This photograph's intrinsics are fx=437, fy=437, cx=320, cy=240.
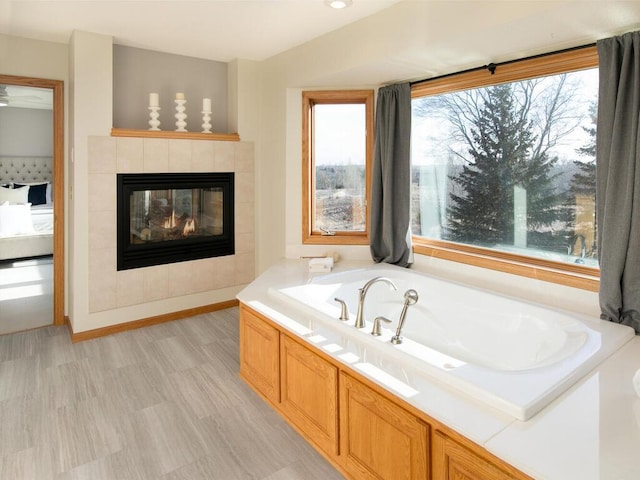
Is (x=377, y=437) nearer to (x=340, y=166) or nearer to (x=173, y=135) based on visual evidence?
(x=340, y=166)

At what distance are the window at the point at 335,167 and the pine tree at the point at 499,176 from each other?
856 mm

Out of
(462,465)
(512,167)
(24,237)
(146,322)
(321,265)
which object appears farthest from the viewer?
(24,237)

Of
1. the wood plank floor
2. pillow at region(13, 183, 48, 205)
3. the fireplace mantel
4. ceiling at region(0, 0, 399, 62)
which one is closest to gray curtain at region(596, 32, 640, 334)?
ceiling at region(0, 0, 399, 62)

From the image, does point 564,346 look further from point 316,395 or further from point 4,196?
point 4,196

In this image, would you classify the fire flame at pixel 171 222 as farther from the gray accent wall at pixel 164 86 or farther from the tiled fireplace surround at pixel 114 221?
the gray accent wall at pixel 164 86

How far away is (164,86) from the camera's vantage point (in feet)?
13.4

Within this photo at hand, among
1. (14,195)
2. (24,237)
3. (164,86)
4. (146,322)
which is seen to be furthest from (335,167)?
(14,195)

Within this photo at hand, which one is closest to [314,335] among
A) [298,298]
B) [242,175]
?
[298,298]

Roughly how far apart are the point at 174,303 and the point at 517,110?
3.26m

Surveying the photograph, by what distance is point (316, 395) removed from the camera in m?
2.16

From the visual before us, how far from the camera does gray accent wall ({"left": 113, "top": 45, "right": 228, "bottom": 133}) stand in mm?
3867

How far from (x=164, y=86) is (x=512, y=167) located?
3133 millimetres

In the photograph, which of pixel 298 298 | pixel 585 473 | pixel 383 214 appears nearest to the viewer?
pixel 585 473

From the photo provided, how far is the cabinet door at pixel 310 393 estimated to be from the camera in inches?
80.7
